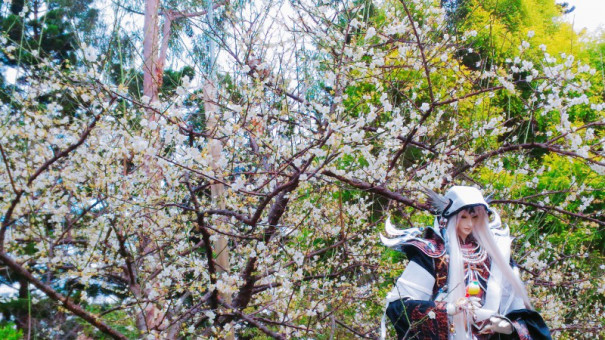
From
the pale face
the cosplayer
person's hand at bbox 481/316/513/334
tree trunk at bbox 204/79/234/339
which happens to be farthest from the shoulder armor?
tree trunk at bbox 204/79/234/339

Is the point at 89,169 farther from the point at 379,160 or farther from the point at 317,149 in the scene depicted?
the point at 379,160

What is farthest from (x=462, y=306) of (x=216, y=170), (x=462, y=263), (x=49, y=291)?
(x=49, y=291)

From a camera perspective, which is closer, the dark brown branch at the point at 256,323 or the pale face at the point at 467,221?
the pale face at the point at 467,221

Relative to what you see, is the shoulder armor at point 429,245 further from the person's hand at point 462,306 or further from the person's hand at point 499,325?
the person's hand at point 499,325

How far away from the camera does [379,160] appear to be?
3.03 meters

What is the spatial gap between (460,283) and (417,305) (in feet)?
0.78

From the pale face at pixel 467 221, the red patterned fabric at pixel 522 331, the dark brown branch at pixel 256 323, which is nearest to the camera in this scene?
the red patterned fabric at pixel 522 331

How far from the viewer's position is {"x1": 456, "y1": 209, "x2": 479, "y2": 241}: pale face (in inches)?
98.7

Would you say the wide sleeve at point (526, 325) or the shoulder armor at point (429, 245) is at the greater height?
the shoulder armor at point (429, 245)

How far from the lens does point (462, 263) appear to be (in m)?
2.40

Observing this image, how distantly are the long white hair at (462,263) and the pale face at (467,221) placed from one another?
16 mm

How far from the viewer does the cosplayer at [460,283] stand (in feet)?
7.32

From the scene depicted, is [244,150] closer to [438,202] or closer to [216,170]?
[216,170]

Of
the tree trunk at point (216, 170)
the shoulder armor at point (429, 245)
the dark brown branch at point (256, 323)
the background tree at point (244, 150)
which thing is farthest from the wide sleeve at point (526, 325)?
the tree trunk at point (216, 170)
